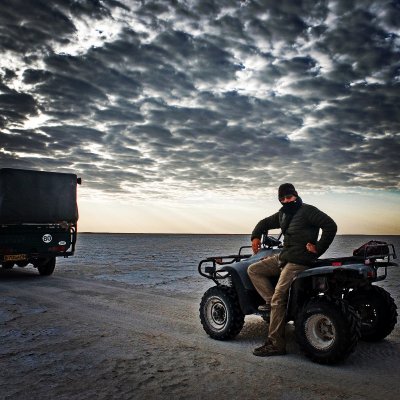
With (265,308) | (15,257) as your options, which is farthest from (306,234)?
(15,257)

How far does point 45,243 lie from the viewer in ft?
41.4

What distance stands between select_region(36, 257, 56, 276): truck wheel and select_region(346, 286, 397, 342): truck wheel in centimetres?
1053

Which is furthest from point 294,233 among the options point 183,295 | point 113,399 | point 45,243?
point 45,243

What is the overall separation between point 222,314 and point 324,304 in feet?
5.44

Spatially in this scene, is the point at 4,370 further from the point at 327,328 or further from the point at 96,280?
the point at 96,280

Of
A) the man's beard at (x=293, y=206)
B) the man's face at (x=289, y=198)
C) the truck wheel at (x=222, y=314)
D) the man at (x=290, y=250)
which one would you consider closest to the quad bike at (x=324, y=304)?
the truck wheel at (x=222, y=314)

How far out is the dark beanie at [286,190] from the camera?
200 inches

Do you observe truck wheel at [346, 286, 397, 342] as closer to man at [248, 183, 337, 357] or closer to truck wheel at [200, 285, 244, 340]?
man at [248, 183, 337, 357]

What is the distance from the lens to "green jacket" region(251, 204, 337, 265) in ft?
15.5

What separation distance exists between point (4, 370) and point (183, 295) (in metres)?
5.84

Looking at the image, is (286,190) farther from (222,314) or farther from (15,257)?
(15,257)

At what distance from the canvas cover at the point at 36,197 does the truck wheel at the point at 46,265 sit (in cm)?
136

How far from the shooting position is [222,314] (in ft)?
18.6

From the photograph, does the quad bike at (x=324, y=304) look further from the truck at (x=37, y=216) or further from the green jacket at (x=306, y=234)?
the truck at (x=37, y=216)
